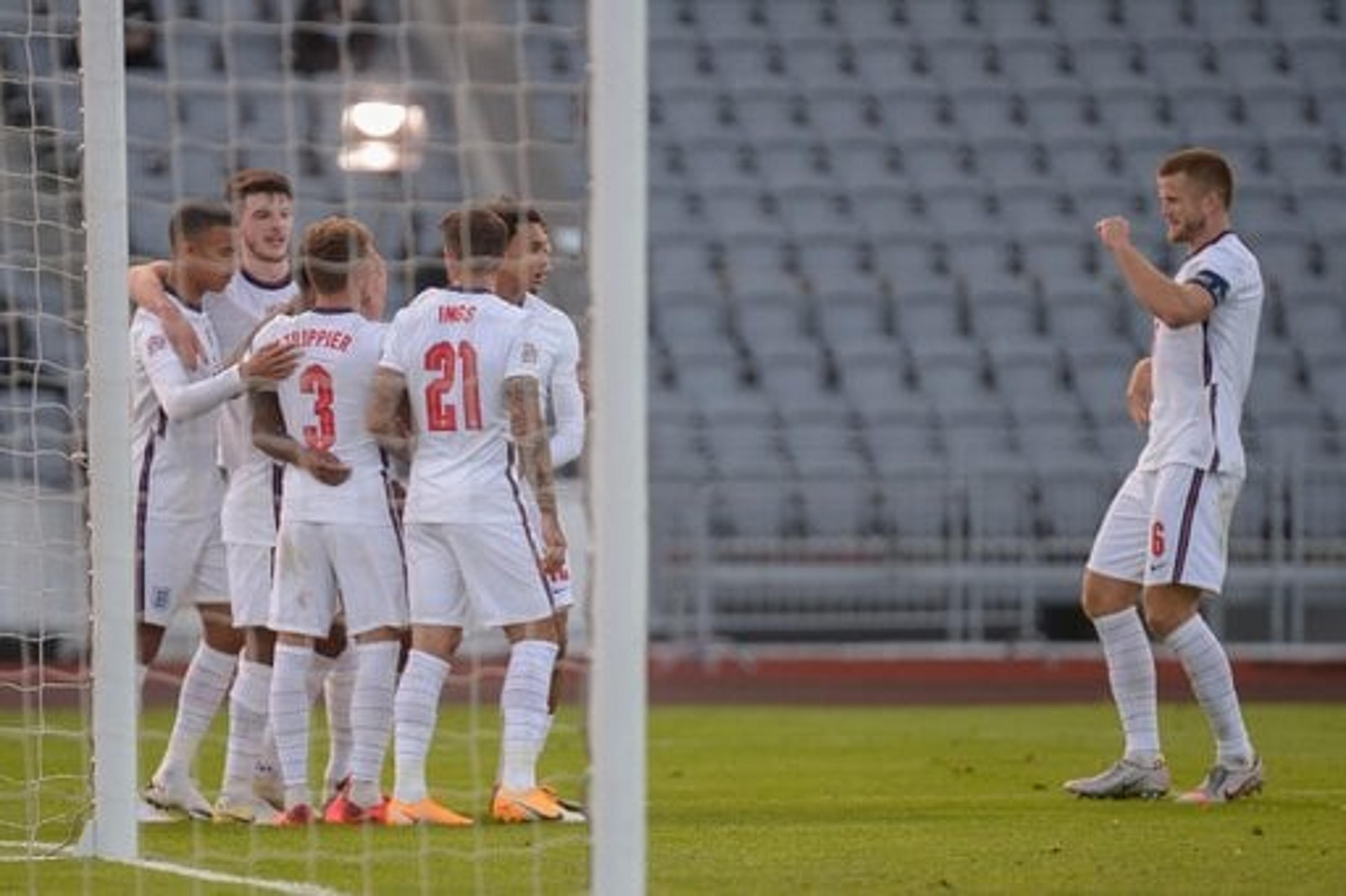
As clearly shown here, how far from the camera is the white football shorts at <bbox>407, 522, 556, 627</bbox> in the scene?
30.7 ft

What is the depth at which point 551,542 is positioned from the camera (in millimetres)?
9648

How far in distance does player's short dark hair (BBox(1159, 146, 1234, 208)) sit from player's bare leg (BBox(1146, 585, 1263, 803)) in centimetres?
128

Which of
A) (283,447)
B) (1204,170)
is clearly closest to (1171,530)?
(1204,170)

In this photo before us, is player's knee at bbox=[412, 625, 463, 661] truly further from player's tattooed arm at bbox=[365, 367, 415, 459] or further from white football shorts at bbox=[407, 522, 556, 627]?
player's tattooed arm at bbox=[365, 367, 415, 459]

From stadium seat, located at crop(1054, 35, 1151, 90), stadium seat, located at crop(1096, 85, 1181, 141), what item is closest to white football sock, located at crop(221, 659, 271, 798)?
stadium seat, located at crop(1096, 85, 1181, 141)

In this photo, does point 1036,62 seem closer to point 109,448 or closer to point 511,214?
point 511,214

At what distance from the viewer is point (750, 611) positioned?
21.0m

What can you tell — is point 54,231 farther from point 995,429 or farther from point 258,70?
point 995,429

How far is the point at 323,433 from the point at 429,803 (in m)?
1.14

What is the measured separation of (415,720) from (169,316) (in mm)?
1609

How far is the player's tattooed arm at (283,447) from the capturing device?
942cm

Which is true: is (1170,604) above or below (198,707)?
above

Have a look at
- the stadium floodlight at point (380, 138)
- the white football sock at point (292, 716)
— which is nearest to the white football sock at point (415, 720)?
the white football sock at point (292, 716)

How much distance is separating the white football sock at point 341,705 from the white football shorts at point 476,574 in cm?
85
